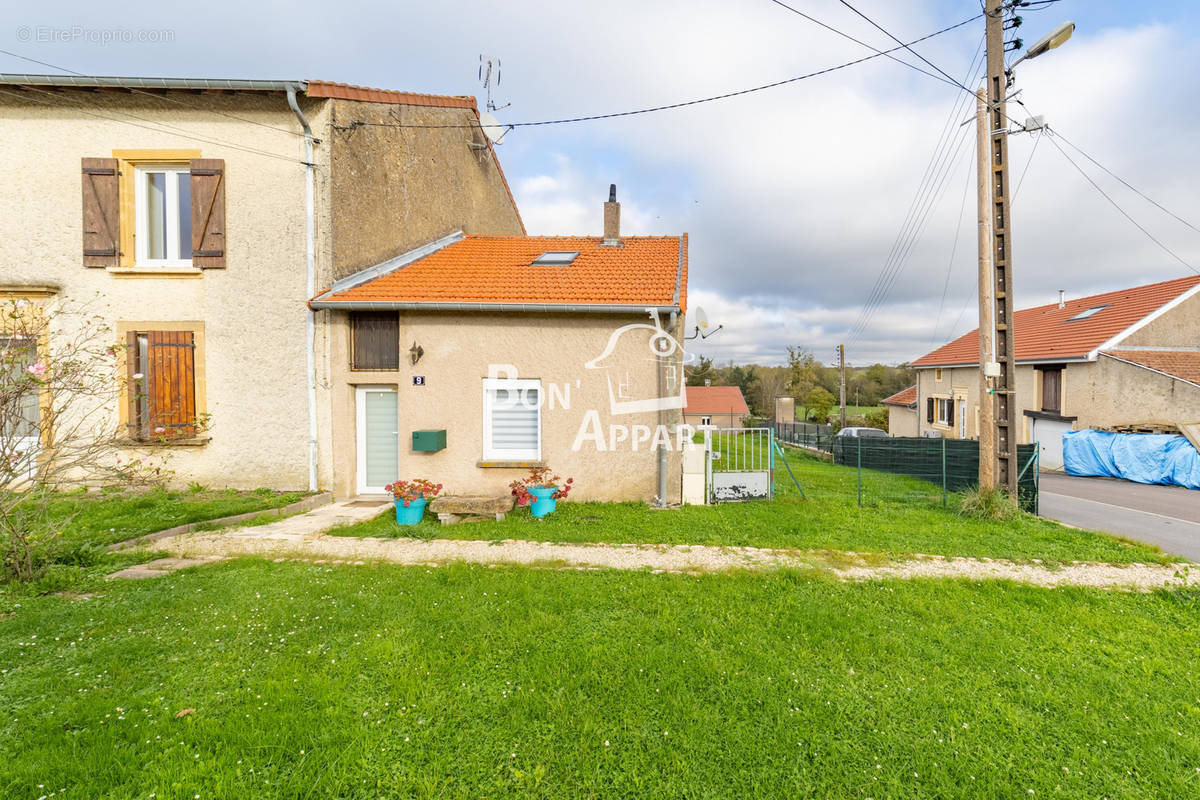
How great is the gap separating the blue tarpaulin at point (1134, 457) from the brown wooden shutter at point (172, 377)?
76.1 feet

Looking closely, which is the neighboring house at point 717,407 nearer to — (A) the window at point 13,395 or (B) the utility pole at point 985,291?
(B) the utility pole at point 985,291

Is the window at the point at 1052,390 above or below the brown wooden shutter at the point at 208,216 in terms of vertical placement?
below

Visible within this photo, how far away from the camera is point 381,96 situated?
28.6ft

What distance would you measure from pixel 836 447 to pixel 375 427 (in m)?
15.4

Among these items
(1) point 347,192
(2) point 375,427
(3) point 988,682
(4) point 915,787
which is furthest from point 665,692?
(1) point 347,192

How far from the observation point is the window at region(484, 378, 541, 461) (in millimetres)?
7844

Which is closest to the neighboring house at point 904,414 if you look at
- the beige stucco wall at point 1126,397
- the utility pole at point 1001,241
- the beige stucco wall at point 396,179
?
the beige stucco wall at point 1126,397

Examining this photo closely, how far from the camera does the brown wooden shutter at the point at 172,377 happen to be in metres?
7.59

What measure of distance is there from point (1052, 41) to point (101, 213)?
614 inches

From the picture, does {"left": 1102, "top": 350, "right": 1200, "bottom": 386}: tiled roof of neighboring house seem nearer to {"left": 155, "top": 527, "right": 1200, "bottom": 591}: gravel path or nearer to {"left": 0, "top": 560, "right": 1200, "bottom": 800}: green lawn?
{"left": 155, "top": 527, "right": 1200, "bottom": 591}: gravel path

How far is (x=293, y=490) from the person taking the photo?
775 centimetres

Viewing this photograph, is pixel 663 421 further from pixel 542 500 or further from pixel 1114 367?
pixel 1114 367

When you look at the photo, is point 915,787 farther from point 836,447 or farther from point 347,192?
point 836,447

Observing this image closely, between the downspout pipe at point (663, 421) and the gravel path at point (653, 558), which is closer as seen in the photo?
the gravel path at point (653, 558)
